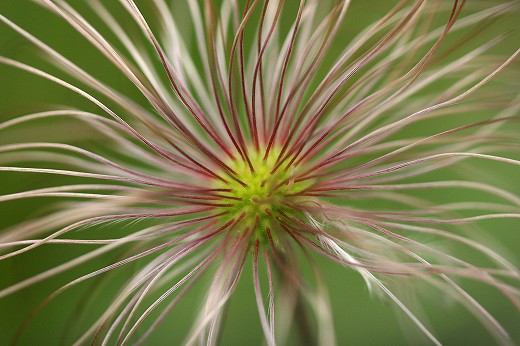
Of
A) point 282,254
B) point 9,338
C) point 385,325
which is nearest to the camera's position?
point 282,254

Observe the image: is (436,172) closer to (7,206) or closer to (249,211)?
(249,211)

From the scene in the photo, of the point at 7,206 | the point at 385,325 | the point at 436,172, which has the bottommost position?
the point at 385,325

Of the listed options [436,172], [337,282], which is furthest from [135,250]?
[436,172]

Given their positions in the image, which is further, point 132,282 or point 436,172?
point 436,172

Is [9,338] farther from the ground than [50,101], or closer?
closer

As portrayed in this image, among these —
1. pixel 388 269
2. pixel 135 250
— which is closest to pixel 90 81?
pixel 135 250

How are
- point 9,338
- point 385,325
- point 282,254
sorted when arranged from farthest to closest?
point 9,338 < point 385,325 < point 282,254

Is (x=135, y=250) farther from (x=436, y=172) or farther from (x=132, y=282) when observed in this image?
(x=436, y=172)
